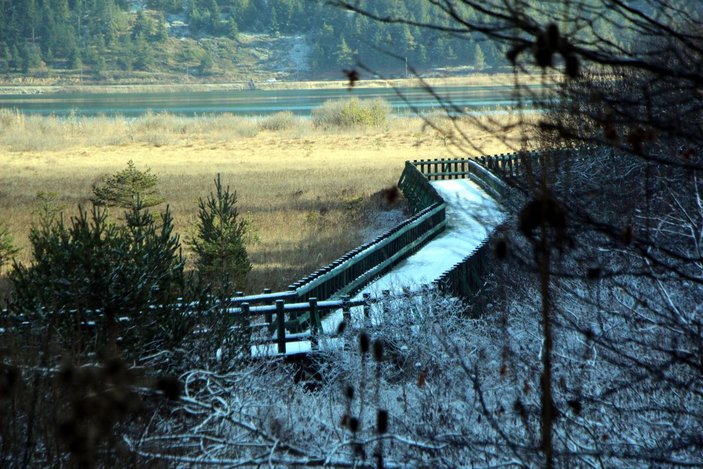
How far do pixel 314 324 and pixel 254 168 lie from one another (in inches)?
1223

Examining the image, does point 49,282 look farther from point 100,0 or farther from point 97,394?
point 100,0

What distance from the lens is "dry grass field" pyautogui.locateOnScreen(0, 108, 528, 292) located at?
23.9 metres

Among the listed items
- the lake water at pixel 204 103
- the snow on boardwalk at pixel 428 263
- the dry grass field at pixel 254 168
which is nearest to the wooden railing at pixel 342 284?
the snow on boardwalk at pixel 428 263

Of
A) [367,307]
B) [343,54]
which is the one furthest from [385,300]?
[343,54]

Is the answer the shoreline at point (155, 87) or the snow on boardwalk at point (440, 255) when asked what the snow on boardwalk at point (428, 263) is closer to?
the snow on boardwalk at point (440, 255)

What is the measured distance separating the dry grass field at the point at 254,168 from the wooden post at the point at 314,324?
3.23 meters

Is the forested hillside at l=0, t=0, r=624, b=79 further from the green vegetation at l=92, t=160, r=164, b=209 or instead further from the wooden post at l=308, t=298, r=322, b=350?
the wooden post at l=308, t=298, r=322, b=350

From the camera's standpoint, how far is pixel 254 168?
4178cm

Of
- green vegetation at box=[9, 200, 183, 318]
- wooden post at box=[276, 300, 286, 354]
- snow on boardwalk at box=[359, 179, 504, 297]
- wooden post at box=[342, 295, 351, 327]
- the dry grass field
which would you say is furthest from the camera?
the dry grass field

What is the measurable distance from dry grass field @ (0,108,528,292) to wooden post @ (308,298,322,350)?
3.23 metres

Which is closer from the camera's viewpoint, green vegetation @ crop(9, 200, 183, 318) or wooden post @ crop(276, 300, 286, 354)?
green vegetation @ crop(9, 200, 183, 318)

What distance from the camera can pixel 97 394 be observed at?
4387 millimetres

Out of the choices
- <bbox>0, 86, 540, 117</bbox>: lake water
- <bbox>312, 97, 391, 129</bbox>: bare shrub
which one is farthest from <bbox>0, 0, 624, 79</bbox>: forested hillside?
<bbox>312, 97, 391, 129</bbox>: bare shrub

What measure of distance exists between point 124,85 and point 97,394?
499 feet
